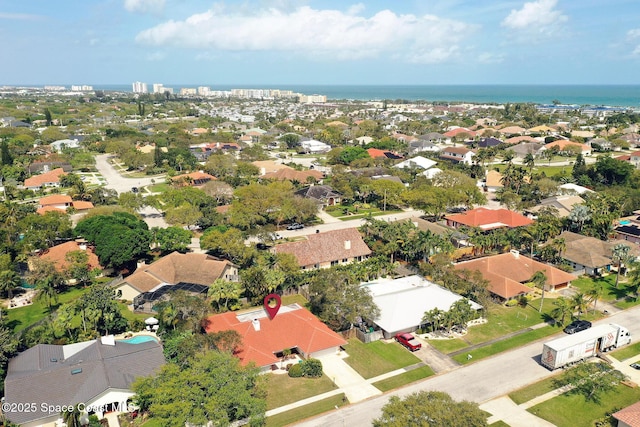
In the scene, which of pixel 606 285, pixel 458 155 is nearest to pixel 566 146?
pixel 458 155

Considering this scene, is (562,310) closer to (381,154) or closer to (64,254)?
(64,254)

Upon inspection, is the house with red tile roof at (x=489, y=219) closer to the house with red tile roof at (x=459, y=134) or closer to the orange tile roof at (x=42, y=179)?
the orange tile roof at (x=42, y=179)

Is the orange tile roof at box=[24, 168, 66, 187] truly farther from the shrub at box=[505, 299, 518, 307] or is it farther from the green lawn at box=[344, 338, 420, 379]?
the shrub at box=[505, 299, 518, 307]

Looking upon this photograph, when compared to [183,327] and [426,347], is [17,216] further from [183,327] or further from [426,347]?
[426,347]

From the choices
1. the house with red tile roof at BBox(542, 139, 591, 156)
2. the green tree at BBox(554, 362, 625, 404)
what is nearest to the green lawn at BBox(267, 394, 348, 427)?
the green tree at BBox(554, 362, 625, 404)

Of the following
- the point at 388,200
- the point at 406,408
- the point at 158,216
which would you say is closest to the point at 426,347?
the point at 406,408

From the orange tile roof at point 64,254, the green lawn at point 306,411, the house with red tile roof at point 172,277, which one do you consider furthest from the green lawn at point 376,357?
the orange tile roof at point 64,254
